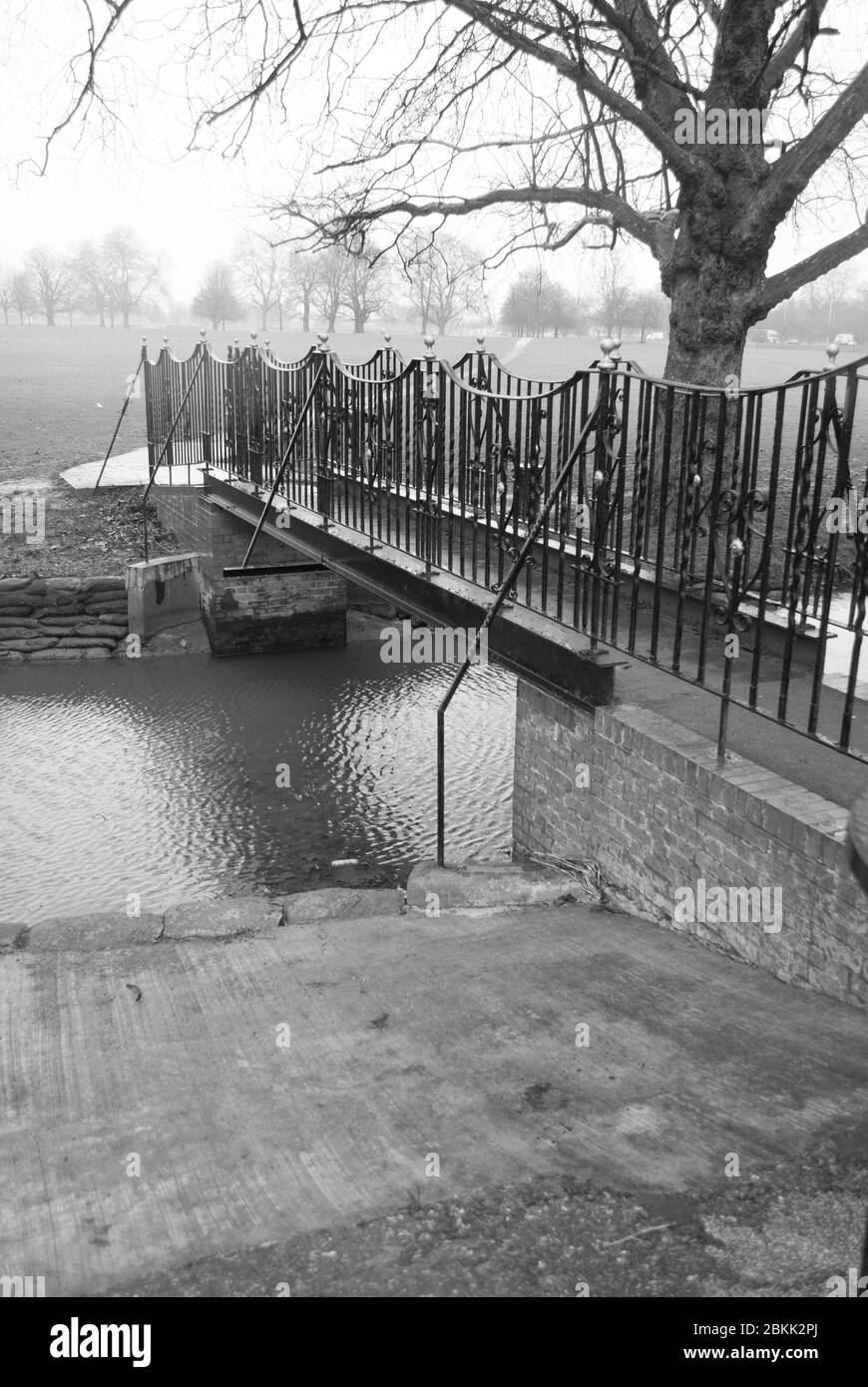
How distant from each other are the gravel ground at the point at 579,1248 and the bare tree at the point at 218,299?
9053 cm

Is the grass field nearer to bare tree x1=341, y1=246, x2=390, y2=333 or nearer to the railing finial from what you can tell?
bare tree x1=341, y1=246, x2=390, y2=333

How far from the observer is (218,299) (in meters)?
89.8

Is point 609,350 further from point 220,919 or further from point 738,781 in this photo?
point 220,919

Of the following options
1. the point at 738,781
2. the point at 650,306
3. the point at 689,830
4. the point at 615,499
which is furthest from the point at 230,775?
the point at 650,306

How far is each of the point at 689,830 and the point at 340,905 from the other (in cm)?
183

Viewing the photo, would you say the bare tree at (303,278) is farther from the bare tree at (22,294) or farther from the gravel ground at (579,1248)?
the gravel ground at (579,1248)

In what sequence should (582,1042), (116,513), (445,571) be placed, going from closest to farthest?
(582,1042) → (445,571) → (116,513)

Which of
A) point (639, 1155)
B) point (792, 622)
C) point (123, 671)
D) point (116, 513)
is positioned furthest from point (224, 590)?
point (639, 1155)

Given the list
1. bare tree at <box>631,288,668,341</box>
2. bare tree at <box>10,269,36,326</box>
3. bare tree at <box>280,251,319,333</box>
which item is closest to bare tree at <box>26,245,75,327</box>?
bare tree at <box>10,269,36,326</box>

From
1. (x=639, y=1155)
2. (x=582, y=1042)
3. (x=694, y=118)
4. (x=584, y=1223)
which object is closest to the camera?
(x=584, y=1223)

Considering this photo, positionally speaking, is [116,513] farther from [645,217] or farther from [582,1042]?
[582,1042]

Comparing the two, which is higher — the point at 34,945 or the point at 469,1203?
the point at 469,1203

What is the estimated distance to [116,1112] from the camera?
3.85 metres

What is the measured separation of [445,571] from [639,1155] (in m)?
4.50
